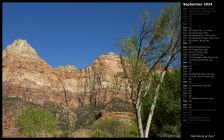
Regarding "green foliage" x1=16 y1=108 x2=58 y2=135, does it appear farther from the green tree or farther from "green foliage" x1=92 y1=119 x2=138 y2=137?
the green tree

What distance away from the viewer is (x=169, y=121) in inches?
1801

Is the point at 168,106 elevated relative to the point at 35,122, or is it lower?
elevated

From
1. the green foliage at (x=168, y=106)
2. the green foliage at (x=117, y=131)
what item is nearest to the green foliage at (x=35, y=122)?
the green foliage at (x=117, y=131)

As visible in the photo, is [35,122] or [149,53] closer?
[149,53]

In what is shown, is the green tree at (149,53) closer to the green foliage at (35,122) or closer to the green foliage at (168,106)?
the green foliage at (168,106)

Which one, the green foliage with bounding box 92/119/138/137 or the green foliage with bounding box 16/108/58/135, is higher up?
the green foliage with bounding box 92/119/138/137

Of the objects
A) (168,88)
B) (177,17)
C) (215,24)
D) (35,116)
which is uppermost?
(177,17)

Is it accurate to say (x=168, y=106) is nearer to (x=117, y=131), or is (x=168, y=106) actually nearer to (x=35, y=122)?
(x=117, y=131)

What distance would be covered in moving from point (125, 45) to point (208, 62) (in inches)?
588

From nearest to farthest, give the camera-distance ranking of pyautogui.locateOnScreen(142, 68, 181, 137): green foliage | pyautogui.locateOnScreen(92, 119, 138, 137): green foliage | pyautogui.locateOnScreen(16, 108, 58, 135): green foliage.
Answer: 1. pyautogui.locateOnScreen(92, 119, 138, 137): green foliage
2. pyautogui.locateOnScreen(142, 68, 181, 137): green foliage
3. pyautogui.locateOnScreen(16, 108, 58, 135): green foliage

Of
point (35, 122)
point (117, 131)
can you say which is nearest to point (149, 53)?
point (117, 131)

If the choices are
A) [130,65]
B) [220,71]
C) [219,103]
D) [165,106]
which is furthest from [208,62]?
[165,106]

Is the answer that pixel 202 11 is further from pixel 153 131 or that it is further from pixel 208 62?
pixel 153 131

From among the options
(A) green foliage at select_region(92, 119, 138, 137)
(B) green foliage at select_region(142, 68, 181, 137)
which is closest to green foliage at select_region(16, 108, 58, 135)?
(A) green foliage at select_region(92, 119, 138, 137)
